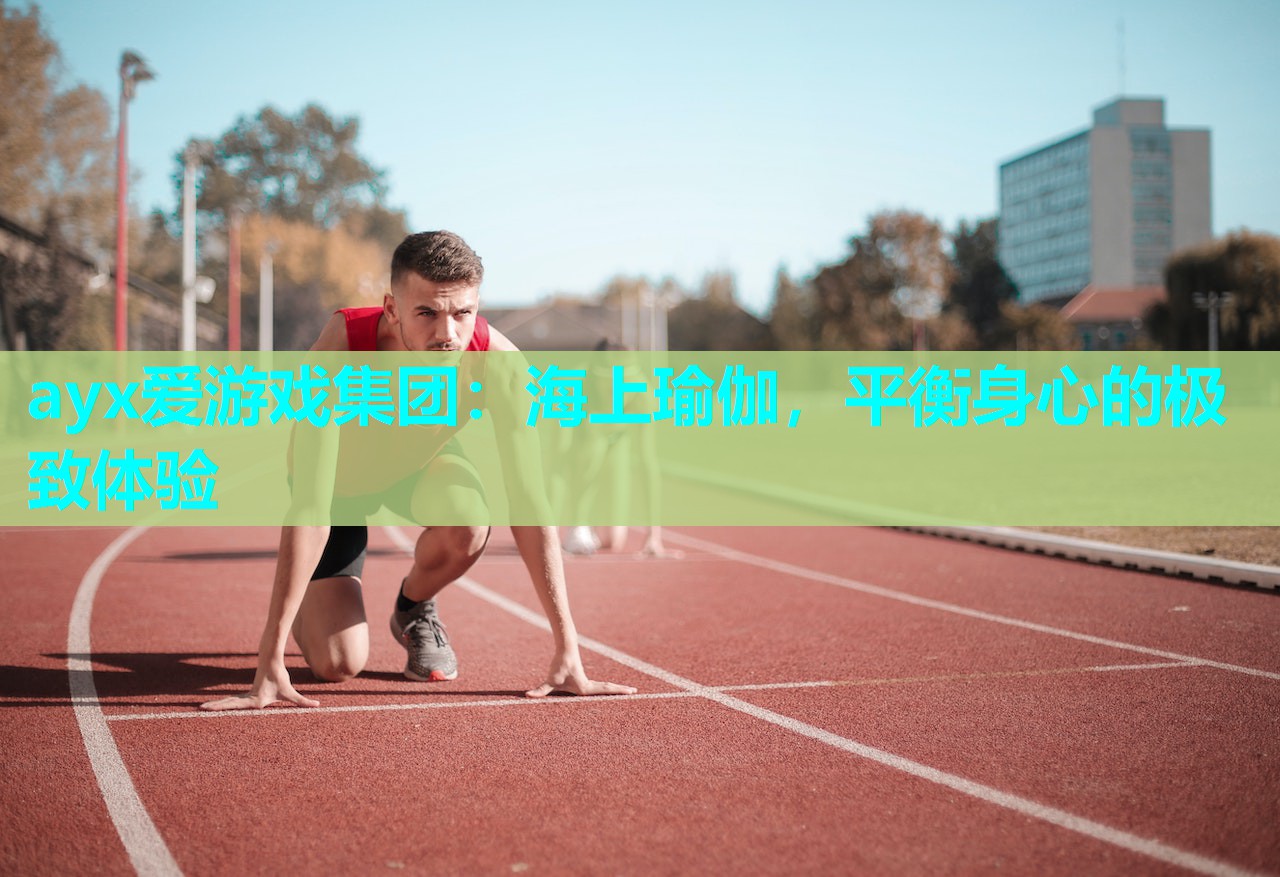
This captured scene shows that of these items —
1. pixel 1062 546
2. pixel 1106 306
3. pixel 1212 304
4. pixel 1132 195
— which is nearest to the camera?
pixel 1062 546

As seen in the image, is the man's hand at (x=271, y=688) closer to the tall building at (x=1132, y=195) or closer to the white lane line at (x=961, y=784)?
the white lane line at (x=961, y=784)

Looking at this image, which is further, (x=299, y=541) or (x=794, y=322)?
(x=794, y=322)

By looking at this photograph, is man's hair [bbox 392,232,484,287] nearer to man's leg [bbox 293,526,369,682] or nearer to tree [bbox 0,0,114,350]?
man's leg [bbox 293,526,369,682]

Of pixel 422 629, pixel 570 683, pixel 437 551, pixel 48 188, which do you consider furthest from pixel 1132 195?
pixel 570 683

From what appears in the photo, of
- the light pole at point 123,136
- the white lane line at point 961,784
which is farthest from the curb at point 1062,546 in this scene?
the light pole at point 123,136

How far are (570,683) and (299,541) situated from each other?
136 cm

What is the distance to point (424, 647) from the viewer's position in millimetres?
5902

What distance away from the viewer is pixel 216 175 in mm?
92688

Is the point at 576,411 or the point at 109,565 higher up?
the point at 576,411

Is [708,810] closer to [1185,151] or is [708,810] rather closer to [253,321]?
[253,321]

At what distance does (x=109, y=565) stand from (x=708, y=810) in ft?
26.1

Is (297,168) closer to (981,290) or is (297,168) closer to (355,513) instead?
(981,290)

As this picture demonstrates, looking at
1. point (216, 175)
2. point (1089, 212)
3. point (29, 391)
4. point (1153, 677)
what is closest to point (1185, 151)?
point (1089, 212)

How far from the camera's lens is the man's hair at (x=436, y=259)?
4551 millimetres
